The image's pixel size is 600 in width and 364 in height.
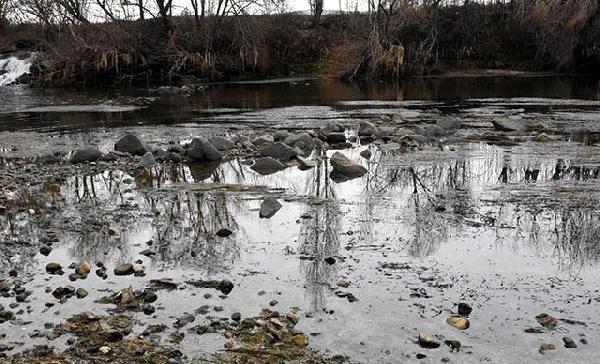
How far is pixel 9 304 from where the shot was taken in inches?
164

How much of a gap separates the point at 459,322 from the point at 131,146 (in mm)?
7316

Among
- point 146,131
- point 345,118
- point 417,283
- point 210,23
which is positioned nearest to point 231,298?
point 417,283

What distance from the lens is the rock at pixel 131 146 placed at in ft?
32.3

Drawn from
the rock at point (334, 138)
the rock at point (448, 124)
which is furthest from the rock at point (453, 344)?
the rock at point (448, 124)

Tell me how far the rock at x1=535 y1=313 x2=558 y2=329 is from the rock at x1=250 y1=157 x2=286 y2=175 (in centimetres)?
516

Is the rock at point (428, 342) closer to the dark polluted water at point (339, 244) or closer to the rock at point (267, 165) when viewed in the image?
the dark polluted water at point (339, 244)

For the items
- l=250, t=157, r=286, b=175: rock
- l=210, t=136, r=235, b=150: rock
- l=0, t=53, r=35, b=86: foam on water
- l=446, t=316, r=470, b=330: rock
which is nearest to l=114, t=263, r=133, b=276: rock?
l=446, t=316, r=470, b=330: rock

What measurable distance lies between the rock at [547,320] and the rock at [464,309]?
0.44 m

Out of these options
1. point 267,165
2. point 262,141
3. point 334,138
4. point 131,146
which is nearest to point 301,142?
point 262,141

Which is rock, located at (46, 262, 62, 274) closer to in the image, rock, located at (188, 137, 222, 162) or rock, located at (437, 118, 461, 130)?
rock, located at (188, 137, 222, 162)

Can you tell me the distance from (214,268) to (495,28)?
36.8 meters

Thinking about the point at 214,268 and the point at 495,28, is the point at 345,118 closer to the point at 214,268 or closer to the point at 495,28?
the point at 214,268

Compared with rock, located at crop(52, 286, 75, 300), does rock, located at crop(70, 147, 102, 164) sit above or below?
above

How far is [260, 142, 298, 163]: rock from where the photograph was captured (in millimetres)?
9289
